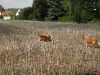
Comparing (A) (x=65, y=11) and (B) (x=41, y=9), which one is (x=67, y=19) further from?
(B) (x=41, y=9)

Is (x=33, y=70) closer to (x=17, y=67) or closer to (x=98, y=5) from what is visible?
(x=17, y=67)

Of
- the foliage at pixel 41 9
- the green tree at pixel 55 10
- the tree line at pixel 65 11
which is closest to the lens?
the tree line at pixel 65 11

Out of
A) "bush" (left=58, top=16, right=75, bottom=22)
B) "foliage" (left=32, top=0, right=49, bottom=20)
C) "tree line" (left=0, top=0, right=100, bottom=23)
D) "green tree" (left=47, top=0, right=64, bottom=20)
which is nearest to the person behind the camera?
"tree line" (left=0, top=0, right=100, bottom=23)

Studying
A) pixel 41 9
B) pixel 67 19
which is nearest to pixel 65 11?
pixel 41 9

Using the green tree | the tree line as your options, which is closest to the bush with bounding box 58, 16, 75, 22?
the tree line

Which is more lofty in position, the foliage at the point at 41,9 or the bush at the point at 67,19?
the foliage at the point at 41,9

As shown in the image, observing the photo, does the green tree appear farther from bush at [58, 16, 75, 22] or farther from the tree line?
bush at [58, 16, 75, 22]

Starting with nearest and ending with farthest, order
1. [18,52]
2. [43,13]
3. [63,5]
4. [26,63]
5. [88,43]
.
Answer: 1. [26,63]
2. [18,52]
3. [88,43]
4. [63,5]
5. [43,13]

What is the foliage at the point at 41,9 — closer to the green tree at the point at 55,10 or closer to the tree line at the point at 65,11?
the tree line at the point at 65,11

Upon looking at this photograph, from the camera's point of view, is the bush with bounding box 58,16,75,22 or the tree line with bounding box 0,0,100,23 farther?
the bush with bounding box 58,16,75,22

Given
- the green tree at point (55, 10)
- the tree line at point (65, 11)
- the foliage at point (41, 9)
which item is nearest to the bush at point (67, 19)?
the tree line at point (65, 11)

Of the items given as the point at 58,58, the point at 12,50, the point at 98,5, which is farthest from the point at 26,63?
the point at 98,5

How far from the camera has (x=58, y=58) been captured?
29.6 feet

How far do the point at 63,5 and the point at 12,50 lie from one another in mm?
56882
